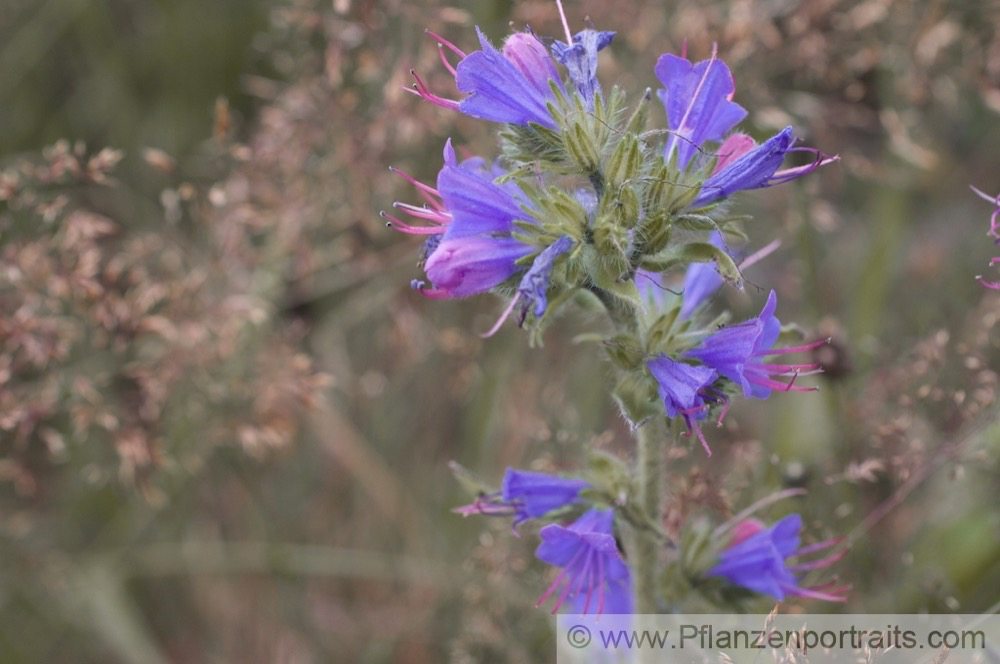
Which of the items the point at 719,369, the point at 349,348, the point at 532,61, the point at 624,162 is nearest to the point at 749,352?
the point at 719,369

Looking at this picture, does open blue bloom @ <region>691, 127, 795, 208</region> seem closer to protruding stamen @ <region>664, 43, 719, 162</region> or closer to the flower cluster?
protruding stamen @ <region>664, 43, 719, 162</region>

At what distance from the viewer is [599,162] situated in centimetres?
166

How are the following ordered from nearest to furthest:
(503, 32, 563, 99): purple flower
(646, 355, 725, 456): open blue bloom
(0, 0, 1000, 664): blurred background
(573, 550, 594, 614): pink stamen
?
(646, 355, 725, 456): open blue bloom → (503, 32, 563, 99): purple flower → (573, 550, 594, 614): pink stamen → (0, 0, 1000, 664): blurred background

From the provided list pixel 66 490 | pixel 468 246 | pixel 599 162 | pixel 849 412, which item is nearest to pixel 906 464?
pixel 849 412

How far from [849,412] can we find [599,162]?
1260 mm

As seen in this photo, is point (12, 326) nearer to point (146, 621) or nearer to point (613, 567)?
point (146, 621)

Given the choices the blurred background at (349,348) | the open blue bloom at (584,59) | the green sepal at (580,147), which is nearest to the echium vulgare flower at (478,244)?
the green sepal at (580,147)

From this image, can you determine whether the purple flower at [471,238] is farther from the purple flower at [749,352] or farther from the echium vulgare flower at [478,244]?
the purple flower at [749,352]

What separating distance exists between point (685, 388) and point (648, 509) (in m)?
0.37

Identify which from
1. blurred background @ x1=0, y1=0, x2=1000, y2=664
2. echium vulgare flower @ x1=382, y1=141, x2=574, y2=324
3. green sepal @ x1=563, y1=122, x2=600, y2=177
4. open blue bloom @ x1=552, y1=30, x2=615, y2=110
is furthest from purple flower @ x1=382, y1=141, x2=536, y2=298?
blurred background @ x1=0, y1=0, x2=1000, y2=664

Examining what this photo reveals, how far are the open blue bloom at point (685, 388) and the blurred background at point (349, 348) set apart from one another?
1.45 ft

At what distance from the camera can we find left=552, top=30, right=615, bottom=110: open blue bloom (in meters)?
1.65

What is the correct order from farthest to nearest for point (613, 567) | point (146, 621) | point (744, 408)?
point (744, 408), point (146, 621), point (613, 567)

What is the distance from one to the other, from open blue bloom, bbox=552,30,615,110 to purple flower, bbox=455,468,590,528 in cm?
65
